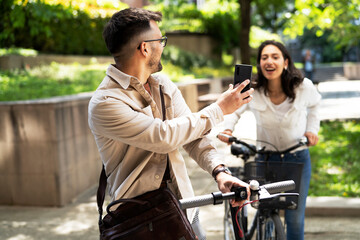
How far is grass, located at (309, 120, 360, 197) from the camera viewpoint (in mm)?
7207

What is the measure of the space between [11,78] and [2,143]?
3617mm

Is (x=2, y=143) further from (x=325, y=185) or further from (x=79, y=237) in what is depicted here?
(x=325, y=185)

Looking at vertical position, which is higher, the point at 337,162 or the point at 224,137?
the point at 224,137

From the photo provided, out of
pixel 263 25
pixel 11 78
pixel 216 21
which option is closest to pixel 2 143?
pixel 11 78

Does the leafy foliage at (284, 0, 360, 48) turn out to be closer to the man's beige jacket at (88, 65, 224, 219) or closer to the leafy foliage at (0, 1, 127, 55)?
the leafy foliage at (0, 1, 127, 55)

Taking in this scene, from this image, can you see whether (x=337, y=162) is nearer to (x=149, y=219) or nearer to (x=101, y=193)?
(x=101, y=193)

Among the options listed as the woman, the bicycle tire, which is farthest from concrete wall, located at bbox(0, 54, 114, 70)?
the bicycle tire

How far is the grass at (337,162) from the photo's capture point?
7207 millimetres

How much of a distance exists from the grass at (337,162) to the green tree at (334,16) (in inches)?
90.0

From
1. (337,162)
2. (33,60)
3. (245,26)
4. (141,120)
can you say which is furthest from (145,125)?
(245,26)

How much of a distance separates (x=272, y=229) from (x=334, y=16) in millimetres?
8774

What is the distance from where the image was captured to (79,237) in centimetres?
543

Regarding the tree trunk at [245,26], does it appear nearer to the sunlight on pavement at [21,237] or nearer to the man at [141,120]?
the sunlight on pavement at [21,237]

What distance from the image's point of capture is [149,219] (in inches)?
90.9
